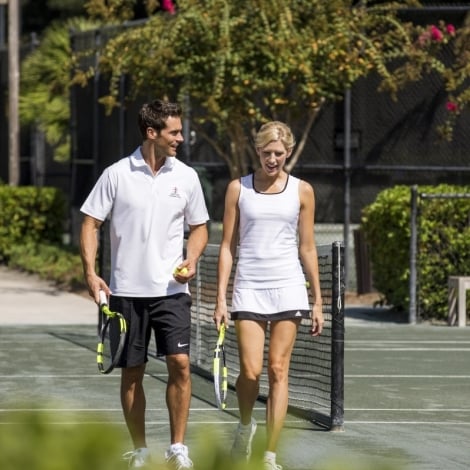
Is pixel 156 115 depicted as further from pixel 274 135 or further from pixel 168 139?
pixel 274 135

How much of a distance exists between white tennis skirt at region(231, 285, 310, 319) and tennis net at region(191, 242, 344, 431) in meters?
1.26

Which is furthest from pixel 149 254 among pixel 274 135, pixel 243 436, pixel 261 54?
pixel 261 54

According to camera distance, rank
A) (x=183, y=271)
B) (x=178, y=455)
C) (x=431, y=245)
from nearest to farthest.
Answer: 1. (x=178, y=455)
2. (x=183, y=271)
3. (x=431, y=245)

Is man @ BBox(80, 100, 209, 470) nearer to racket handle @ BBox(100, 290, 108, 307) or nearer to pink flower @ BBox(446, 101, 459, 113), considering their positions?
racket handle @ BBox(100, 290, 108, 307)

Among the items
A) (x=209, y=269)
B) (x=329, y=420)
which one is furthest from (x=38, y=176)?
(x=329, y=420)

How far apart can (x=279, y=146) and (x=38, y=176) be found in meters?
22.8

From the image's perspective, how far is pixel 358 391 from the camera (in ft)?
35.2

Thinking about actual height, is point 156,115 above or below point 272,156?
above

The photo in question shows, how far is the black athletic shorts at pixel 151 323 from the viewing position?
728cm

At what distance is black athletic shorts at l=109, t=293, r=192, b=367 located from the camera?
728 cm

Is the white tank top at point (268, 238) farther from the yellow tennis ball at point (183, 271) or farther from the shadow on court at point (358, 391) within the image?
the shadow on court at point (358, 391)

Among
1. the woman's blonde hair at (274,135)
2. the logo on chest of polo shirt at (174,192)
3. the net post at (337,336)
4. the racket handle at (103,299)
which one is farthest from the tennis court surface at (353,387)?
the woman's blonde hair at (274,135)

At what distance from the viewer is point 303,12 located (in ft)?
59.6

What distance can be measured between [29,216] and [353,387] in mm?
14333
